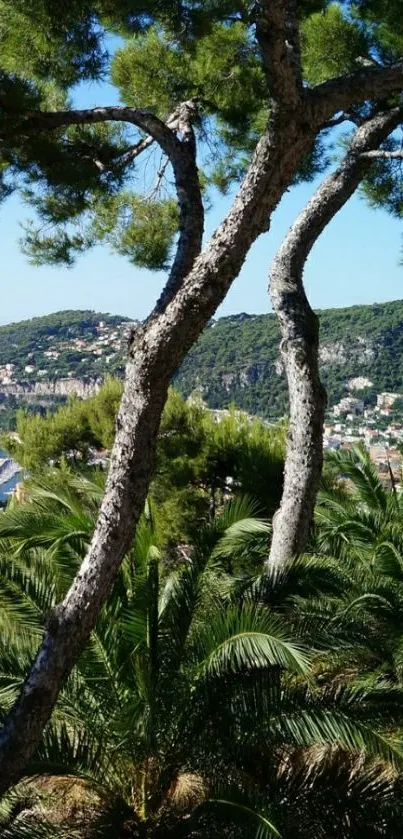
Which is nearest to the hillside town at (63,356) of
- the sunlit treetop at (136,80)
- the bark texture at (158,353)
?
the sunlit treetop at (136,80)

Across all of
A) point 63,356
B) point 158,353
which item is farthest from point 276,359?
point 158,353

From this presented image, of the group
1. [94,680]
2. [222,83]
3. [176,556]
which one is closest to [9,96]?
[222,83]

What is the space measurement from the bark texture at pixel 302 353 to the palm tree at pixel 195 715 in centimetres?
108

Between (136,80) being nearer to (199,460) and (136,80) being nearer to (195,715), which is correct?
(195,715)

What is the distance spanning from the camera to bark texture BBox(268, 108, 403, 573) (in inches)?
214

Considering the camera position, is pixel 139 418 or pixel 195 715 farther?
pixel 195 715

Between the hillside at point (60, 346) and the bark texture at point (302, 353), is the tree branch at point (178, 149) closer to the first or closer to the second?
the bark texture at point (302, 353)

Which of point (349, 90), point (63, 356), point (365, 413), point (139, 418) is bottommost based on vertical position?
point (365, 413)

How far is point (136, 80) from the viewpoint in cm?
608

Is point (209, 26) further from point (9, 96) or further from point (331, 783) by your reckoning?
point (331, 783)

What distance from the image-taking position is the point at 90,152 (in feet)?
17.9

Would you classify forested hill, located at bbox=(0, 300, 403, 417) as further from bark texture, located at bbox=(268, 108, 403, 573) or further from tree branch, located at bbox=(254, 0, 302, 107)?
tree branch, located at bbox=(254, 0, 302, 107)

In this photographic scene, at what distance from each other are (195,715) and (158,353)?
160cm

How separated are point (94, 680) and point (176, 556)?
6.71 m
